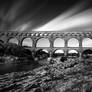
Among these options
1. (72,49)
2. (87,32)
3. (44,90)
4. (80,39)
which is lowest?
(44,90)

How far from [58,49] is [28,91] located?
144 ft

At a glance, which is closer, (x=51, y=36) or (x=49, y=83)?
(x=49, y=83)

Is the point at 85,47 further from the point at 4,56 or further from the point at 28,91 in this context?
the point at 28,91

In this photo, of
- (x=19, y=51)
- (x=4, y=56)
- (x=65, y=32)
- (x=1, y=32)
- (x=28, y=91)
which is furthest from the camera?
(x=1, y=32)

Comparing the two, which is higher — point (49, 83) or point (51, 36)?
point (51, 36)

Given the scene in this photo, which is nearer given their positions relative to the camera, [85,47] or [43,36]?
[85,47]

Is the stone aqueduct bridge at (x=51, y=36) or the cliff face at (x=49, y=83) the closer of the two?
the cliff face at (x=49, y=83)

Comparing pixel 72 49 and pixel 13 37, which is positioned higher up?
pixel 13 37

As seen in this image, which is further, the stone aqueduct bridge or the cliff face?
the stone aqueduct bridge

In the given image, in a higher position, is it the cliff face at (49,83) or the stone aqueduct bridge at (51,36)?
the stone aqueduct bridge at (51,36)

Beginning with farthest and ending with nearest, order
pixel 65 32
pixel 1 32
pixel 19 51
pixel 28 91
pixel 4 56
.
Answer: pixel 1 32 → pixel 65 32 → pixel 19 51 → pixel 4 56 → pixel 28 91

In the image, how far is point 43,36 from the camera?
52969mm

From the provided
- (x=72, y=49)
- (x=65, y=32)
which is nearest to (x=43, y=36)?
(x=65, y=32)

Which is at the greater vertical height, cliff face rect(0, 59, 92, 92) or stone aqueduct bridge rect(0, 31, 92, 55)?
stone aqueduct bridge rect(0, 31, 92, 55)
